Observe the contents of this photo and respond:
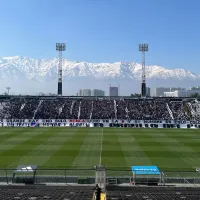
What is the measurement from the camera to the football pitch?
119ft

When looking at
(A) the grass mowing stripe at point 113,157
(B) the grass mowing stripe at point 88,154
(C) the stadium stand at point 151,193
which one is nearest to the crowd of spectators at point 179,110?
(B) the grass mowing stripe at point 88,154

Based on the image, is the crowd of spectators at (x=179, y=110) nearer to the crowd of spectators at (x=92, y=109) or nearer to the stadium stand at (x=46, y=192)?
the crowd of spectators at (x=92, y=109)

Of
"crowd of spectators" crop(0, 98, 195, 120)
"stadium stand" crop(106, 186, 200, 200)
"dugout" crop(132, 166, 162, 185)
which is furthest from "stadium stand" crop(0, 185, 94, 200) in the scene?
"crowd of spectators" crop(0, 98, 195, 120)

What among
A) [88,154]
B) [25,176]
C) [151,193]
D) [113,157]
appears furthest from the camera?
[88,154]

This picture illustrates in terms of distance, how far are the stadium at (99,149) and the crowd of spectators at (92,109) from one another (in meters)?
0.25

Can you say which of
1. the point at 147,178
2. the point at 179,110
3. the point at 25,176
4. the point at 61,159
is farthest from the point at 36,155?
the point at 179,110

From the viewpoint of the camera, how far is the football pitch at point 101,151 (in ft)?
119

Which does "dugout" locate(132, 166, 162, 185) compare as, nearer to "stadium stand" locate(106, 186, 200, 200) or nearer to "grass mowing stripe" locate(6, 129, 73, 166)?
"stadium stand" locate(106, 186, 200, 200)

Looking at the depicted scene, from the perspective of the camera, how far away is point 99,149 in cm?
4484

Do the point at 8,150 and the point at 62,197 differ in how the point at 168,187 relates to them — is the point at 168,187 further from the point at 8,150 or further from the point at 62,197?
the point at 8,150

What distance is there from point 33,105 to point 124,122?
28.2m

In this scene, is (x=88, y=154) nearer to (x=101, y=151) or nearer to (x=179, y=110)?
(x=101, y=151)

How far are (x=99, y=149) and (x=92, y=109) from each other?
4303 centimetres

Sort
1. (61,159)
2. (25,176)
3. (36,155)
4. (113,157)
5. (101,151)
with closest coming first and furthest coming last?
(25,176) → (61,159) → (113,157) → (36,155) → (101,151)
